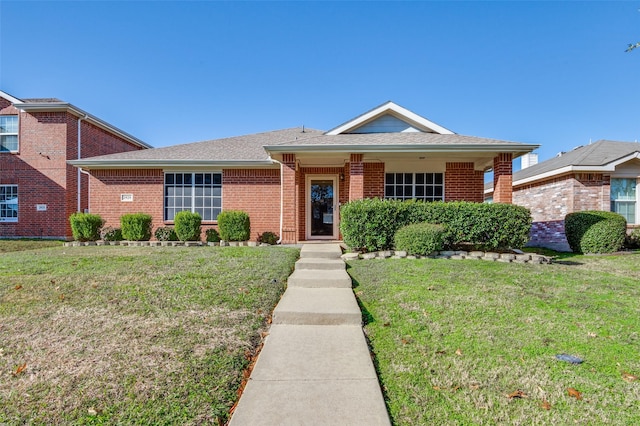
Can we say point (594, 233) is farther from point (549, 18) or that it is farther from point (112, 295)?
point (112, 295)

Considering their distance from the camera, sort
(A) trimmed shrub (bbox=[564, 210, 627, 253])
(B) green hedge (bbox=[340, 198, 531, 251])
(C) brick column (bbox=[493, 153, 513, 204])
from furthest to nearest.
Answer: (A) trimmed shrub (bbox=[564, 210, 627, 253]), (C) brick column (bbox=[493, 153, 513, 204]), (B) green hedge (bbox=[340, 198, 531, 251])

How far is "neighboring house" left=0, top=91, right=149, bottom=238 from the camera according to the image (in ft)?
47.0

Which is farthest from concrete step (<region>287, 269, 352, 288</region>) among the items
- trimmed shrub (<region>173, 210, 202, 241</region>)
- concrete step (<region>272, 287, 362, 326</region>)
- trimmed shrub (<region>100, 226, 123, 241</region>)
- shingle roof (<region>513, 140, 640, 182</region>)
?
shingle roof (<region>513, 140, 640, 182</region>)

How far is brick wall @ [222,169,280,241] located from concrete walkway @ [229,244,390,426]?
296 inches

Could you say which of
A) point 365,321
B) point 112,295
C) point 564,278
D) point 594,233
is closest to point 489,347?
point 365,321

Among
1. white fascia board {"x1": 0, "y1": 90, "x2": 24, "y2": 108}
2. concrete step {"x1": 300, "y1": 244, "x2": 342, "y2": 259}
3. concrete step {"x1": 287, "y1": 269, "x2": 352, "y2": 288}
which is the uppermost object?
white fascia board {"x1": 0, "y1": 90, "x2": 24, "y2": 108}

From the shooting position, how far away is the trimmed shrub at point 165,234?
11.2m

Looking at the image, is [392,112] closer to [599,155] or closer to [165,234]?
[599,155]

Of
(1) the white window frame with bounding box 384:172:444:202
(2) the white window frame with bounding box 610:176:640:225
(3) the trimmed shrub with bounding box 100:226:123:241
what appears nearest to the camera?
(3) the trimmed shrub with bounding box 100:226:123:241

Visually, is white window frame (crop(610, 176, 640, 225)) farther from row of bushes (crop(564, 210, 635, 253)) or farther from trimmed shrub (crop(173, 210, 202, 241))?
trimmed shrub (crop(173, 210, 202, 241))

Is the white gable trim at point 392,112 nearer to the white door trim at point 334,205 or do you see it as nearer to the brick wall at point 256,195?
the white door trim at point 334,205

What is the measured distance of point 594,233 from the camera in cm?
1070

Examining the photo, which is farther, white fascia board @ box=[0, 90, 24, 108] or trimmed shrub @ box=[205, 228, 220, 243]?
white fascia board @ box=[0, 90, 24, 108]

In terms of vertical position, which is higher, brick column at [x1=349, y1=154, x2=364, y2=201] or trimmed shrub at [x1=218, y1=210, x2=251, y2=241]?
brick column at [x1=349, y1=154, x2=364, y2=201]
